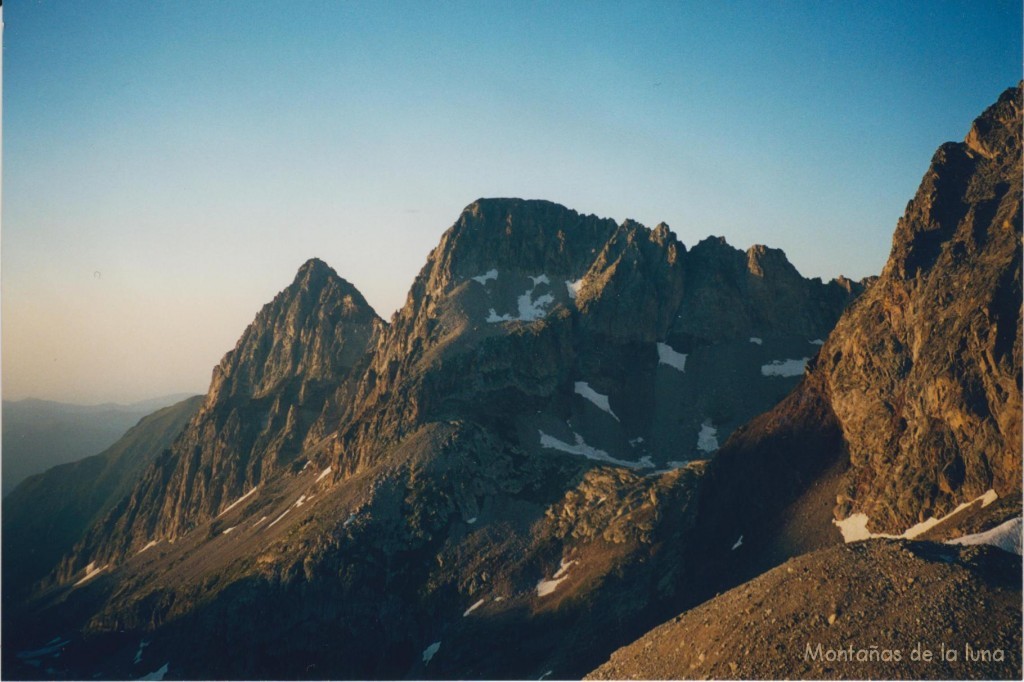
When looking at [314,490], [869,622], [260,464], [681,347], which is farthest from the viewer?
[260,464]

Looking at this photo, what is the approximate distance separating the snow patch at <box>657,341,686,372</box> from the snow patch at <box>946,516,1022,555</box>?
92764 mm

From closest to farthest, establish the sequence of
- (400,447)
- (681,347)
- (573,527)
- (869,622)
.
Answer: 1. (869,622)
2. (573,527)
3. (400,447)
4. (681,347)

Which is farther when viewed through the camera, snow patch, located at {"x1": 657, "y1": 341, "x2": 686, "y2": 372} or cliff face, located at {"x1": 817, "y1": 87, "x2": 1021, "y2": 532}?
snow patch, located at {"x1": 657, "y1": 341, "x2": 686, "y2": 372}

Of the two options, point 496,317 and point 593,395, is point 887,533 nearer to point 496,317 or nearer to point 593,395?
point 593,395

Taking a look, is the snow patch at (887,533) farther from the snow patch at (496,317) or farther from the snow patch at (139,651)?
the snow patch at (139,651)

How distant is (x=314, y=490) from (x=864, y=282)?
123 m

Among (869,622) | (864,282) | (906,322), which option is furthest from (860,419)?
(864,282)

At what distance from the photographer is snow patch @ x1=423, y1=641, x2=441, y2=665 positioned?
8931 cm

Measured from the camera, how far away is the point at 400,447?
4843 inches

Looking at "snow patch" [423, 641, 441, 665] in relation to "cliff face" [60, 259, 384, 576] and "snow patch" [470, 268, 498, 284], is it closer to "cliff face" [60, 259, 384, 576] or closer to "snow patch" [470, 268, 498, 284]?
"cliff face" [60, 259, 384, 576]

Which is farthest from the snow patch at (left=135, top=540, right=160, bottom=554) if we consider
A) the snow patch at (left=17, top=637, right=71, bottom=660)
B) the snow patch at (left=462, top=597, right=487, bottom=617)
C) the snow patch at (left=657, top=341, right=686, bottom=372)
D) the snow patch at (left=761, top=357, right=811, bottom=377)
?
the snow patch at (left=761, top=357, right=811, bottom=377)

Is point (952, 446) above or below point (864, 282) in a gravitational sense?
below

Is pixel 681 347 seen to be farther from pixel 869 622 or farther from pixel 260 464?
pixel 869 622

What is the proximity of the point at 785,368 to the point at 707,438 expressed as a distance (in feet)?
81.9
